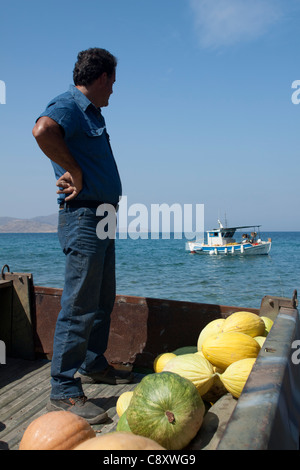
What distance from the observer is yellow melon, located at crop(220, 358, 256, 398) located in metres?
1.95

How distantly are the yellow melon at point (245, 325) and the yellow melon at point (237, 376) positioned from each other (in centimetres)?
46

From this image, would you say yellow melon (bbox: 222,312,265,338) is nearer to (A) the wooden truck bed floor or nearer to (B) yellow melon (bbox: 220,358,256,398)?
(B) yellow melon (bbox: 220,358,256,398)

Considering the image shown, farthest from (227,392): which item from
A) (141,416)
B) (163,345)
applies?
(163,345)

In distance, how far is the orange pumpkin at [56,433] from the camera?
5.07ft

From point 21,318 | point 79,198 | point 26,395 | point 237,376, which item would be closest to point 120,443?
point 237,376

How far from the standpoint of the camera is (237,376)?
1.99 metres

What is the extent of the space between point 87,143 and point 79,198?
42 cm

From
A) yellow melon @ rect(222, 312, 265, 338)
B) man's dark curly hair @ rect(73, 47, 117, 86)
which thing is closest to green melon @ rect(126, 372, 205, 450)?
yellow melon @ rect(222, 312, 265, 338)

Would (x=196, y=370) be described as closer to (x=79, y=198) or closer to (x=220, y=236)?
(x=79, y=198)

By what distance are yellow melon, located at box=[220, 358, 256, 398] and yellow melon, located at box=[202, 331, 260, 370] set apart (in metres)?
0.12

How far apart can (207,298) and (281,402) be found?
50.9 ft
